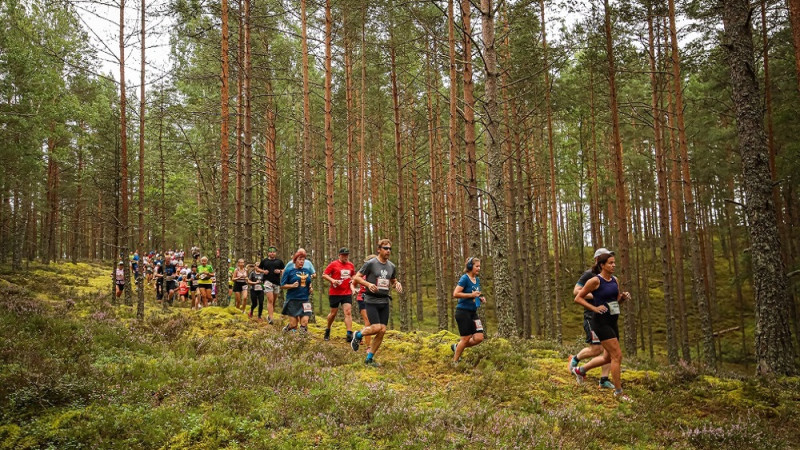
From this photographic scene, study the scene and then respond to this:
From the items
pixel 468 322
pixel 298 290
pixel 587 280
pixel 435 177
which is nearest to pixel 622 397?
pixel 587 280

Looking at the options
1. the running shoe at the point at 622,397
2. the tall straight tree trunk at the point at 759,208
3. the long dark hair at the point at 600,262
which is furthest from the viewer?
the tall straight tree trunk at the point at 759,208

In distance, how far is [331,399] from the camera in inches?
243

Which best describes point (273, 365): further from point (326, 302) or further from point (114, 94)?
point (114, 94)

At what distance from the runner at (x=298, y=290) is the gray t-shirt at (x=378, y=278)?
8.99ft

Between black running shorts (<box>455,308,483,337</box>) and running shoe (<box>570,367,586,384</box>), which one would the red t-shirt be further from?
running shoe (<box>570,367,586,384</box>)

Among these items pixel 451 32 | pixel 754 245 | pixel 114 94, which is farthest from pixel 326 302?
pixel 754 245

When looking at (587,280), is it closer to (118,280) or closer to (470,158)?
(470,158)

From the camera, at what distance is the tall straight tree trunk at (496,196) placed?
10.4m

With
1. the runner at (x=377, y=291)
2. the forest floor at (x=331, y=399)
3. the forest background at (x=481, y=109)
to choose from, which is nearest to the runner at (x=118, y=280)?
the forest background at (x=481, y=109)

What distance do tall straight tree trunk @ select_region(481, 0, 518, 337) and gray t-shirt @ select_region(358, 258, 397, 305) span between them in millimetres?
3102

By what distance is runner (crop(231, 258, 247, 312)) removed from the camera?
50.8ft

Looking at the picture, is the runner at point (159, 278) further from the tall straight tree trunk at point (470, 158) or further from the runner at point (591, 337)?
the runner at point (591, 337)

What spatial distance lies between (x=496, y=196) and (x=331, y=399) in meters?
6.39

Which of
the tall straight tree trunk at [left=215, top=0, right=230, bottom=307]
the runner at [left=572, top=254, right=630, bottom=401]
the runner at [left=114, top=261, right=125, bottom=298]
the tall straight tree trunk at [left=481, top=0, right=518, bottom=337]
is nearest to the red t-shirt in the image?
the tall straight tree trunk at [left=481, top=0, right=518, bottom=337]
